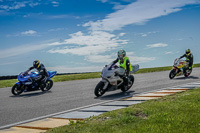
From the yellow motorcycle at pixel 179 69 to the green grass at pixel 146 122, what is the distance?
35.9 feet

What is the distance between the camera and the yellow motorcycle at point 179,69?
1750cm

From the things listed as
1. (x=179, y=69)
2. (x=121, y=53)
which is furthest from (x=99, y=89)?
(x=179, y=69)

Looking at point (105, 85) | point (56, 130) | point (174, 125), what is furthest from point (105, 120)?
point (105, 85)

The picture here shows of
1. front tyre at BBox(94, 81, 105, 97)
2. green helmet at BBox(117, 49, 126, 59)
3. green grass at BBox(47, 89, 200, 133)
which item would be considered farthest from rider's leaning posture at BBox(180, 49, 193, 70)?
green grass at BBox(47, 89, 200, 133)

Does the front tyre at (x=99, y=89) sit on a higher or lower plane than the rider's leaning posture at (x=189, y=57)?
lower

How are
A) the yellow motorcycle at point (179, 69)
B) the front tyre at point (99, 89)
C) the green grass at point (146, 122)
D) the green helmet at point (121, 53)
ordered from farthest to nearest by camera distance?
the yellow motorcycle at point (179, 69), the green helmet at point (121, 53), the front tyre at point (99, 89), the green grass at point (146, 122)

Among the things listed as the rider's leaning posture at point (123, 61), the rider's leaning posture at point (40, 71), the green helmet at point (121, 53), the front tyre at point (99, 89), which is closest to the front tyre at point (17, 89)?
the rider's leaning posture at point (40, 71)

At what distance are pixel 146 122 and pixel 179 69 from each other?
42.9 ft

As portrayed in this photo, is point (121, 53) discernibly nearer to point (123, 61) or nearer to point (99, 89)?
point (123, 61)

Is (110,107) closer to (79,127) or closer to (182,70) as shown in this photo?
(79,127)

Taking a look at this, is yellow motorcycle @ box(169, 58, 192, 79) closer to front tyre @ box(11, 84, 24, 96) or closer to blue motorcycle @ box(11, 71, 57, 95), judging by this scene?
blue motorcycle @ box(11, 71, 57, 95)

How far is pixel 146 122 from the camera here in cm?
542

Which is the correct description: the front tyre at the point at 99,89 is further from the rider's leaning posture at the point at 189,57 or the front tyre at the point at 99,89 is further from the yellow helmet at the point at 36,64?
the rider's leaning posture at the point at 189,57

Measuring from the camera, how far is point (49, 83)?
14758 millimetres
